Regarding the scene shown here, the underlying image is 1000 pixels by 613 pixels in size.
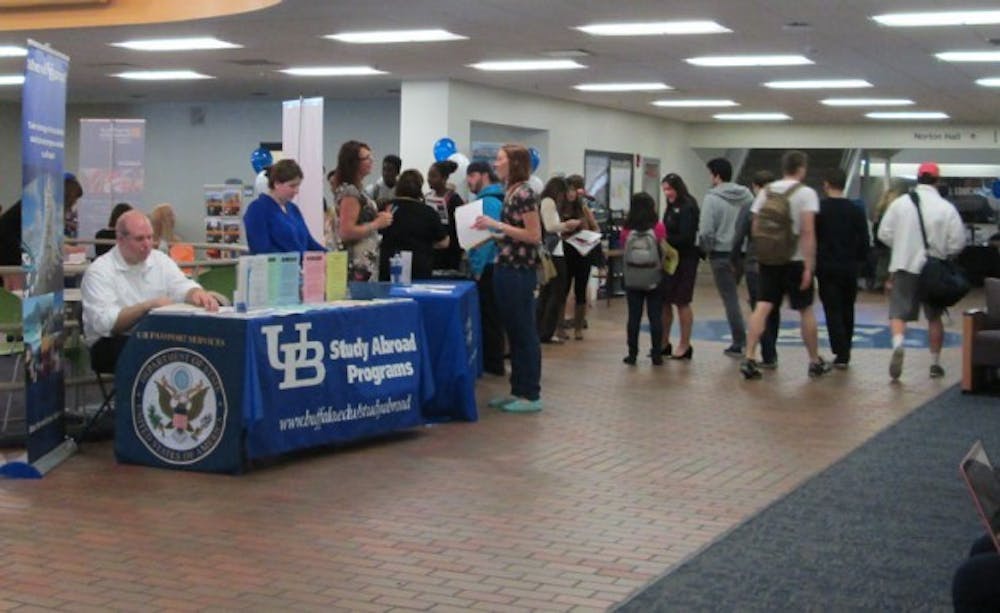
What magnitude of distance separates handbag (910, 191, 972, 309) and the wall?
12546mm

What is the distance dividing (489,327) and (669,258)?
70.7 inches

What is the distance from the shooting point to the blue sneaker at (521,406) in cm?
850

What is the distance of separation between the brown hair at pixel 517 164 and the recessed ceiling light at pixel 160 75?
10.0 m

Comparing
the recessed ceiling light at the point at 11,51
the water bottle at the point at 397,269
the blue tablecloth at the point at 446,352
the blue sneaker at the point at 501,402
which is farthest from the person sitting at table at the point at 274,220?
the recessed ceiling light at the point at 11,51

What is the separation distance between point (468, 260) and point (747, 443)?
338cm

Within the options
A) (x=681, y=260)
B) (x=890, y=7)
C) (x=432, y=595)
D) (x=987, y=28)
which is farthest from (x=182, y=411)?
(x=987, y=28)

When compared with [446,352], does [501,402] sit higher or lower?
lower

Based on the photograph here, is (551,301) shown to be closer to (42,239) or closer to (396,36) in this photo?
(396,36)

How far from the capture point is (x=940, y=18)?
1166 cm

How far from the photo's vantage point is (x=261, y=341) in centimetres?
639

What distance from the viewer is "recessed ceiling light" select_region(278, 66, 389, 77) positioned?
1642 centimetres

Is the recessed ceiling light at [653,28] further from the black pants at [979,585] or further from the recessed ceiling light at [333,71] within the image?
the black pants at [979,585]

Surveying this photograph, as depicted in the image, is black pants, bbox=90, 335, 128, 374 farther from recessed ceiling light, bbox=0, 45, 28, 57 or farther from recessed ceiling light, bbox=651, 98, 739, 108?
recessed ceiling light, bbox=651, 98, 739, 108

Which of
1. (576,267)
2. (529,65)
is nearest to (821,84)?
(529,65)
